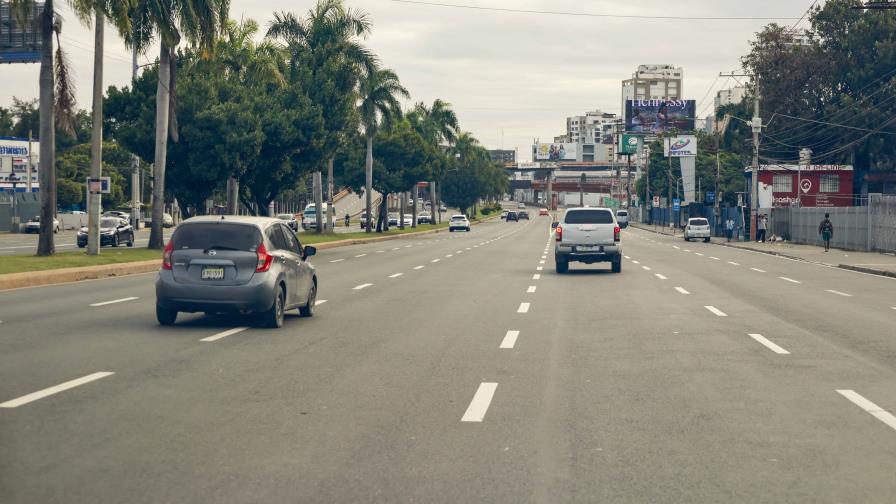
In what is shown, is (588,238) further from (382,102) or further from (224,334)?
(382,102)

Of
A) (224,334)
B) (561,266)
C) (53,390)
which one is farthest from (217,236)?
(561,266)

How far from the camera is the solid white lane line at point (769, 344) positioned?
12.7 metres

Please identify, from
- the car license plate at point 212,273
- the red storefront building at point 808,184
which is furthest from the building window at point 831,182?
the car license plate at point 212,273

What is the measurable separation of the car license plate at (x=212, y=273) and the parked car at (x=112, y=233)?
32.8 m

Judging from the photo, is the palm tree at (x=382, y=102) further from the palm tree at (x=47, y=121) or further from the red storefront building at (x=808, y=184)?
the palm tree at (x=47, y=121)

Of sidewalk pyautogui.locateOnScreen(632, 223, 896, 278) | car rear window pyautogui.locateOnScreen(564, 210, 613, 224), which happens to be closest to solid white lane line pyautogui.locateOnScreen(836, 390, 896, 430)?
car rear window pyautogui.locateOnScreen(564, 210, 613, 224)

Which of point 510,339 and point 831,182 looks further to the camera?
point 831,182

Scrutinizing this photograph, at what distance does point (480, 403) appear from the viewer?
355 inches

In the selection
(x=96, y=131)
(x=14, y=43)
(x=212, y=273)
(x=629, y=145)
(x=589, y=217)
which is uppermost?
(x=629, y=145)

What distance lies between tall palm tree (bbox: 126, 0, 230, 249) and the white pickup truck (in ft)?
47.4

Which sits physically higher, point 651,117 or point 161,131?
point 651,117

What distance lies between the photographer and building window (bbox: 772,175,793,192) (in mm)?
86625

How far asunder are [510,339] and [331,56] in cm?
4258

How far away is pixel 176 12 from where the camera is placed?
119ft
